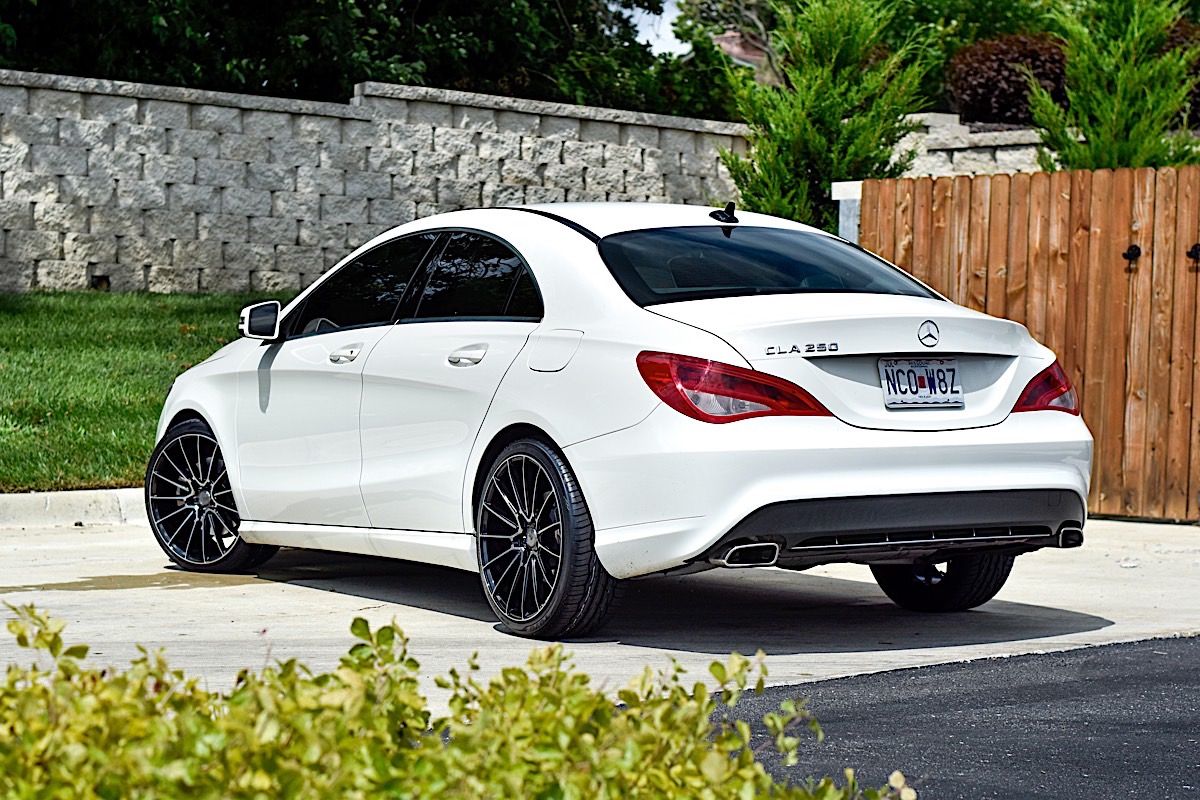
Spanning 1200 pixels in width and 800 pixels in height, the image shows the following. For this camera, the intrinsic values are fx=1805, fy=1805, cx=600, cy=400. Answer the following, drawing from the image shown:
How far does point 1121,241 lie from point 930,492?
519cm

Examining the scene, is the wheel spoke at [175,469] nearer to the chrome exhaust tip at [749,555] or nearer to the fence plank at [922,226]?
the chrome exhaust tip at [749,555]

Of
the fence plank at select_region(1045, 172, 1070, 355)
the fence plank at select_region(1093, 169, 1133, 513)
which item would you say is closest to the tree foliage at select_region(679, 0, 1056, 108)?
the fence plank at select_region(1045, 172, 1070, 355)

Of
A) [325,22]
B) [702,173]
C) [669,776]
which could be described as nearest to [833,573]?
[669,776]

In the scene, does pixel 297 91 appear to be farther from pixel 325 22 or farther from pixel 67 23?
pixel 67 23

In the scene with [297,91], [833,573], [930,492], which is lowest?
[833,573]

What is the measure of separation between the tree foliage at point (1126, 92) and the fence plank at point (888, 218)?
4.15 meters

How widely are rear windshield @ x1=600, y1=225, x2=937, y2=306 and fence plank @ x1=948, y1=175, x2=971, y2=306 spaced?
13.8ft

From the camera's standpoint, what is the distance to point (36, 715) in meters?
2.36

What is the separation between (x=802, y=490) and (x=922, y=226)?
6021 mm

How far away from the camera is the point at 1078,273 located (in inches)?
423

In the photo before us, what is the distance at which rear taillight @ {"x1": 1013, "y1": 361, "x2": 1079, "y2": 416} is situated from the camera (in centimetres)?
633

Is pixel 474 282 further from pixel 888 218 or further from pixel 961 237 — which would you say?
pixel 888 218

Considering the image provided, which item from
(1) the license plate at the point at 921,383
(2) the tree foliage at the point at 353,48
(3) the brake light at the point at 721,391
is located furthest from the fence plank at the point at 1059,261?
(2) the tree foliage at the point at 353,48

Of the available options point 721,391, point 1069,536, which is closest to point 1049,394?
point 1069,536
